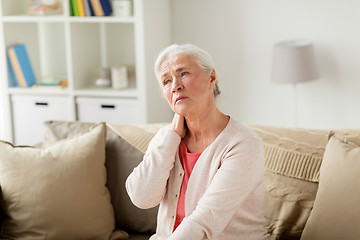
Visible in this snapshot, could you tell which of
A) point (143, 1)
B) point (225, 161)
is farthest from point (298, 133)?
point (143, 1)

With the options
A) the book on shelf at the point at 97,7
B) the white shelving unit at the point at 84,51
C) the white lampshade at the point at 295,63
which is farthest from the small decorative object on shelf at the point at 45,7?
the white lampshade at the point at 295,63

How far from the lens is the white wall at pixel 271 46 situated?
3742 mm

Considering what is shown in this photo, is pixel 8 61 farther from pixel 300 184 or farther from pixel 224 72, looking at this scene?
pixel 300 184

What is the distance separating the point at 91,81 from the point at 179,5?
2.70 ft

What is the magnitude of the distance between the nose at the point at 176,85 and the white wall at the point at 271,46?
2117 millimetres

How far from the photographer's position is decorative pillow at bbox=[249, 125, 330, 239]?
212 cm

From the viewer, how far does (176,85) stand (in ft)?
6.19

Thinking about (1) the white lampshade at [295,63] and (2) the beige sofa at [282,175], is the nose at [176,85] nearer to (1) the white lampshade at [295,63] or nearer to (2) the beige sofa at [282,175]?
(2) the beige sofa at [282,175]

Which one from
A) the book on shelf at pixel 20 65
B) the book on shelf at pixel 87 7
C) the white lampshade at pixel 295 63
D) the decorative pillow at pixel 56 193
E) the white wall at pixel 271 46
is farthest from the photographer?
the book on shelf at pixel 20 65

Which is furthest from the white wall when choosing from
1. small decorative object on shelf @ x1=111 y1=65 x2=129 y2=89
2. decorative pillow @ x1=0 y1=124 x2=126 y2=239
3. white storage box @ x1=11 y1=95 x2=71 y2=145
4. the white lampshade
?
decorative pillow @ x1=0 y1=124 x2=126 y2=239

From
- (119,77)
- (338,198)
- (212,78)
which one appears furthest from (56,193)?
(119,77)

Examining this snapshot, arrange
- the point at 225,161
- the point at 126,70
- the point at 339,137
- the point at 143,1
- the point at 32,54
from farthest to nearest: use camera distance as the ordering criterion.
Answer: the point at 32,54
the point at 126,70
the point at 143,1
the point at 339,137
the point at 225,161

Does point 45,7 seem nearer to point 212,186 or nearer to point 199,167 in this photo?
point 199,167

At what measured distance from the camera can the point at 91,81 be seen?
165 inches
